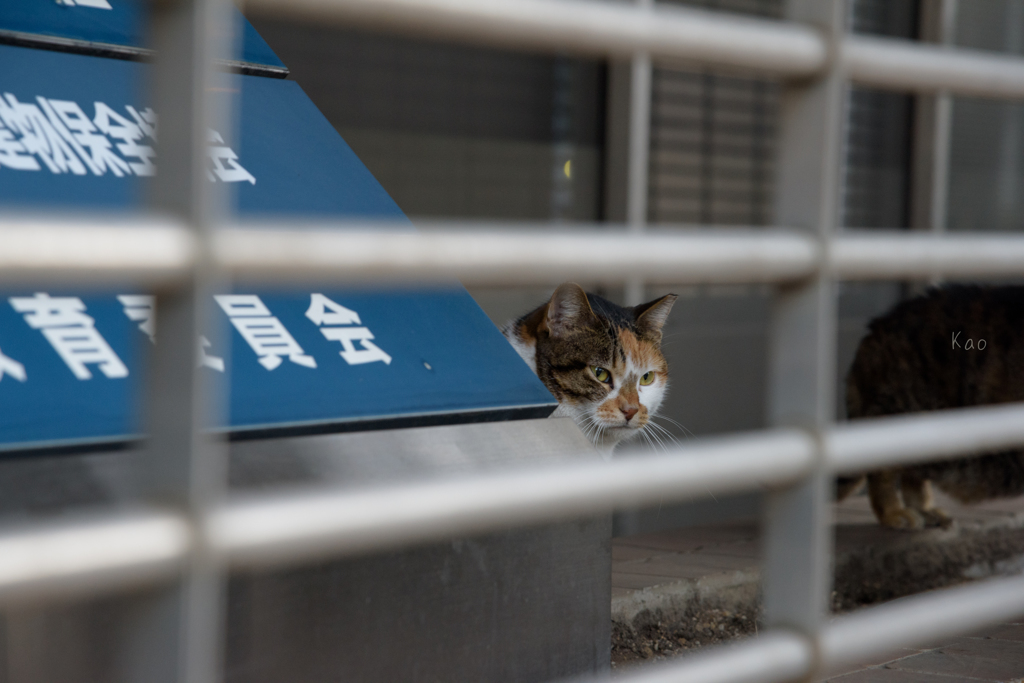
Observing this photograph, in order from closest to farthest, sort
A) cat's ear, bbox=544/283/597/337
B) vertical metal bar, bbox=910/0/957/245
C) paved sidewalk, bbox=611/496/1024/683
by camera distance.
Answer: paved sidewalk, bbox=611/496/1024/683 < cat's ear, bbox=544/283/597/337 < vertical metal bar, bbox=910/0/957/245

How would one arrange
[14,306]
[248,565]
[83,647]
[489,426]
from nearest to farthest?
[248,565], [83,647], [14,306], [489,426]

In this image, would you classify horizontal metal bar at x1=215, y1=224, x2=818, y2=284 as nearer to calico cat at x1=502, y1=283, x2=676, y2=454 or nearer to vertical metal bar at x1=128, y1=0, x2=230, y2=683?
vertical metal bar at x1=128, y1=0, x2=230, y2=683

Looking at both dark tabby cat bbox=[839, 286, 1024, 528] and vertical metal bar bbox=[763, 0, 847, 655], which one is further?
dark tabby cat bbox=[839, 286, 1024, 528]

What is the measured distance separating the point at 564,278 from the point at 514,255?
0.15 ft

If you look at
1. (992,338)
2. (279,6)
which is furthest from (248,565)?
(992,338)

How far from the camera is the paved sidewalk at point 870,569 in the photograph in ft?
7.17

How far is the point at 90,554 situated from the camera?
0.59m

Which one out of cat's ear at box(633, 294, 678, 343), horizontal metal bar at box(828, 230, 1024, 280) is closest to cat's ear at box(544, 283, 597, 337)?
cat's ear at box(633, 294, 678, 343)

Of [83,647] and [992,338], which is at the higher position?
[992,338]

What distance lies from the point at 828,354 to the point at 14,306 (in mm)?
983

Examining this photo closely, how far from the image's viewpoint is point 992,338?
12.2 ft

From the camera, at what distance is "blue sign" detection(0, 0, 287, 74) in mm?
1628

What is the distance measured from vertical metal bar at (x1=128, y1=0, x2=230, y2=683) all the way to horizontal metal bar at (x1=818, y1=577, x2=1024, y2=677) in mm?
620

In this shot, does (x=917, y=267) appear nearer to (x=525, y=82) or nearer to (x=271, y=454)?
(x=271, y=454)
